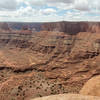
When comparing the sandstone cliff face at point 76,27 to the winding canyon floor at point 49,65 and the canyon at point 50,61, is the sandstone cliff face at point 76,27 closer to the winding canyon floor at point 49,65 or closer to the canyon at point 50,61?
the canyon at point 50,61

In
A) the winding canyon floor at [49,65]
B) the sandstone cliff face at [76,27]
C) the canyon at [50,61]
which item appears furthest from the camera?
the sandstone cliff face at [76,27]

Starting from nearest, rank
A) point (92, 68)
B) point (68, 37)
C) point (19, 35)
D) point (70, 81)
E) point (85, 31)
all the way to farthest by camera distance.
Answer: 1. point (70, 81)
2. point (92, 68)
3. point (68, 37)
4. point (85, 31)
5. point (19, 35)

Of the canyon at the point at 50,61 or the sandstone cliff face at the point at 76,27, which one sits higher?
the sandstone cliff face at the point at 76,27

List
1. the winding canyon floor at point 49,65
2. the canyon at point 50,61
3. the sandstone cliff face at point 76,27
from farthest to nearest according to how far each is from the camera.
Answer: the sandstone cliff face at point 76,27, the canyon at point 50,61, the winding canyon floor at point 49,65

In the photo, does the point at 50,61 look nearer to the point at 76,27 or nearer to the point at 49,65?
the point at 49,65

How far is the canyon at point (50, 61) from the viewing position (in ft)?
115

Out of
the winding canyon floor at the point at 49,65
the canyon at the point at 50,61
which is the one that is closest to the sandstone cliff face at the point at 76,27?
the canyon at the point at 50,61

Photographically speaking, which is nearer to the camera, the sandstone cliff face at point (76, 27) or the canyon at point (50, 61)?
the canyon at point (50, 61)

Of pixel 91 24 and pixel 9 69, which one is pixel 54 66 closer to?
pixel 9 69

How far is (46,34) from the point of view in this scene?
7875 cm

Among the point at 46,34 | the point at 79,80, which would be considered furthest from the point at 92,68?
the point at 46,34

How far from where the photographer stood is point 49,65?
53.8 m

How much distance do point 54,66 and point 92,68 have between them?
504 inches

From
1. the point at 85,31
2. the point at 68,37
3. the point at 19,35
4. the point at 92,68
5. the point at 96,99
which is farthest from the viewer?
the point at 19,35
